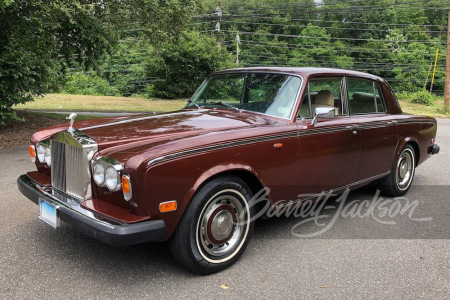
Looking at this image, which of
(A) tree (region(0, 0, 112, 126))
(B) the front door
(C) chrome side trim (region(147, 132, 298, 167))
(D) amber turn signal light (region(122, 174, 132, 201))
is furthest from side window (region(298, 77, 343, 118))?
(A) tree (region(0, 0, 112, 126))

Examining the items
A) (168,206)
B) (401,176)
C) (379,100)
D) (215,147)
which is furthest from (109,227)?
(401,176)

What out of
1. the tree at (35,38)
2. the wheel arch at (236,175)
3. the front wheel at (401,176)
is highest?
the tree at (35,38)

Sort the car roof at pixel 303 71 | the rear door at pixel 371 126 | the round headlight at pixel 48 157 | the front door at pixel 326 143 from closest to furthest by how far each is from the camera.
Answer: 1. the round headlight at pixel 48 157
2. the front door at pixel 326 143
3. the car roof at pixel 303 71
4. the rear door at pixel 371 126

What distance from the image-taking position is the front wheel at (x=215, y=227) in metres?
2.79

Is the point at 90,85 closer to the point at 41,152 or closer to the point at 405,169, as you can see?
the point at 41,152

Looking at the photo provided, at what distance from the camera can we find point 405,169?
5.13m

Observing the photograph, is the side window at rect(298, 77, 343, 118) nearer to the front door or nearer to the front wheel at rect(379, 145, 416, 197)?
the front door

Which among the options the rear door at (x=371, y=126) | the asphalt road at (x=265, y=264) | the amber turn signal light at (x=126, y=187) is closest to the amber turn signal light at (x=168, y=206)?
the amber turn signal light at (x=126, y=187)

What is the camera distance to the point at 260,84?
398cm

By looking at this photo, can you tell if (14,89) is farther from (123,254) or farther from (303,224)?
(303,224)

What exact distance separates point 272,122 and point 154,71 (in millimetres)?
23568

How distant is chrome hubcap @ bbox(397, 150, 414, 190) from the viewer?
501 cm

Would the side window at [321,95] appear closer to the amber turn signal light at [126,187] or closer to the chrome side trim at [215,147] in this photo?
the chrome side trim at [215,147]

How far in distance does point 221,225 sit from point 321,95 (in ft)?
6.34
